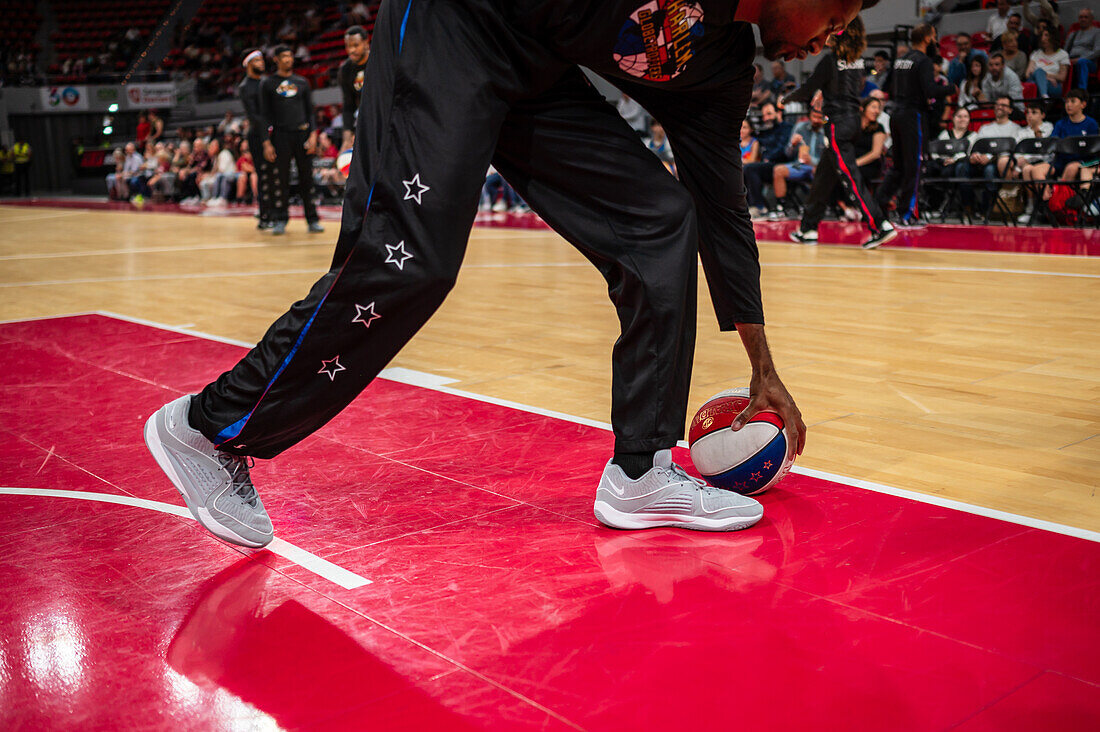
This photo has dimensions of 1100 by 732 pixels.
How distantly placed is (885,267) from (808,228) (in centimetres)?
204

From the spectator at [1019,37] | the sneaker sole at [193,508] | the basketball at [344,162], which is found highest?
the spectator at [1019,37]

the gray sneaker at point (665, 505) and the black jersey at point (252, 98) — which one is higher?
the black jersey at point (252, 98)

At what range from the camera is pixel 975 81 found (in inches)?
473

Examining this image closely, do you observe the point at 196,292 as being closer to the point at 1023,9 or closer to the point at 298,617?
the point at 298,617

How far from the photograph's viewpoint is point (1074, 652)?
1640 mm

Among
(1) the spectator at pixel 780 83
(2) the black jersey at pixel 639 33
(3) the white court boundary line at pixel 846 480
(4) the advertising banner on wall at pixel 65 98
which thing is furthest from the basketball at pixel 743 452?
(4) the advertising banner on wall at pixel 65 98

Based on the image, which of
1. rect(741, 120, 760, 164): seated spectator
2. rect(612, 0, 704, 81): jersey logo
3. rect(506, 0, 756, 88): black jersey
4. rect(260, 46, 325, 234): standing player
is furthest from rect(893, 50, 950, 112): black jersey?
rect(612, 0, 704, 81): jersey logo

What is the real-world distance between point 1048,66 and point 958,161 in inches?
78.1

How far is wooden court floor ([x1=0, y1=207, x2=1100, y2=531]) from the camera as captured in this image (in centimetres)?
275

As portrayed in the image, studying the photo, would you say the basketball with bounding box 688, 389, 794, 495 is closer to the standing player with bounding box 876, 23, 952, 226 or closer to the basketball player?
the basketball player

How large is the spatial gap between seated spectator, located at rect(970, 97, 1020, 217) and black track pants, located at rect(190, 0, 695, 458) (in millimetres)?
9475

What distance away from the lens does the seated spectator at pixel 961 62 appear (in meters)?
12.1

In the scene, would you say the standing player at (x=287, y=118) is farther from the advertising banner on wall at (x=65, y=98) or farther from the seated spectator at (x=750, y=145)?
the advertising banner on wall at (x=65, y=98)

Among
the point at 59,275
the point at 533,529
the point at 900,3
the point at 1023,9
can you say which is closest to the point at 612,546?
the point at 533,529
